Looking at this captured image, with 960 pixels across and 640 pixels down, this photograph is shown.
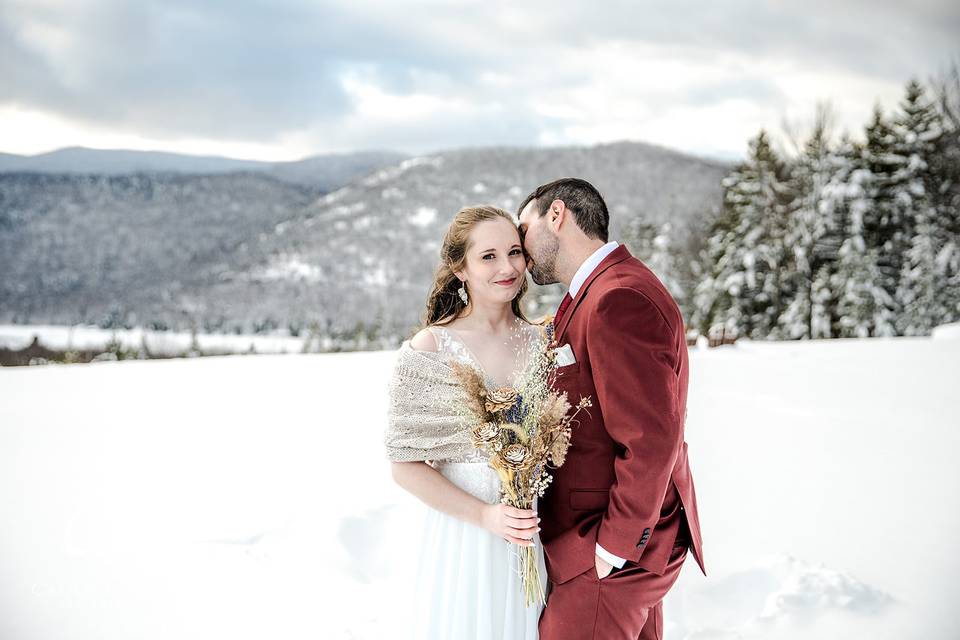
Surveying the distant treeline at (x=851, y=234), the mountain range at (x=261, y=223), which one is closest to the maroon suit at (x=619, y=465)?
the distant treeline at (x=851, y=234)

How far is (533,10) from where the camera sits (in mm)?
55344

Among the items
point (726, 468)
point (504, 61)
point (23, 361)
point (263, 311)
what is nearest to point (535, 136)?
point (504, 61)

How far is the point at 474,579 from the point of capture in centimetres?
207

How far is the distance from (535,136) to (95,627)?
270ft

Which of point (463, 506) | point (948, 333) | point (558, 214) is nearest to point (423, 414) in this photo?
point (463, 506)

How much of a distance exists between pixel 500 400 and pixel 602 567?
532 millimetres

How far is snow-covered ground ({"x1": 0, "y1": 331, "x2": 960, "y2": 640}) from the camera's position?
3639 mm

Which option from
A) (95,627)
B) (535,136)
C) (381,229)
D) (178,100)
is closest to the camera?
(95,627)

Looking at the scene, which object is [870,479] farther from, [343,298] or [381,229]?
[381,229]

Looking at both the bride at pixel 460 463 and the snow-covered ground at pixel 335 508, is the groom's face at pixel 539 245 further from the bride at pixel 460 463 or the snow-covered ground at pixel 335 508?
the snow-covered ground at pixel 335 508

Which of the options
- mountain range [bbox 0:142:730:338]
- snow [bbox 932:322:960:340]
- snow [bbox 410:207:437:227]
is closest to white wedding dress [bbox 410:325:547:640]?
snow [bbox 932:322:960:340]

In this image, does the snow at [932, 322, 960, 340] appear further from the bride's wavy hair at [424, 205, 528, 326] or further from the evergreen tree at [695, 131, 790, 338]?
the bride's wavy hair at [424, 205, 528, 326]

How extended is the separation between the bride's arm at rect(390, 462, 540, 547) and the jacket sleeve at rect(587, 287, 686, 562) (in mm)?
203

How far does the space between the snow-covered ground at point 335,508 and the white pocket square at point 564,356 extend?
850 mm
